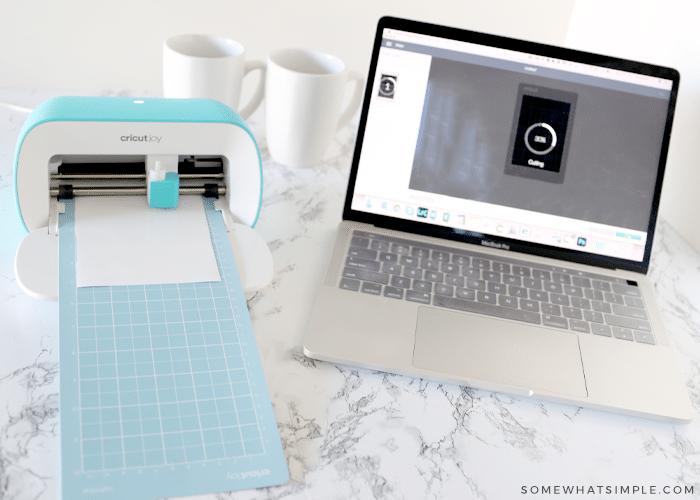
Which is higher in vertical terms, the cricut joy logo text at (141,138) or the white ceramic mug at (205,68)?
the white ceramic mug at (205,68)

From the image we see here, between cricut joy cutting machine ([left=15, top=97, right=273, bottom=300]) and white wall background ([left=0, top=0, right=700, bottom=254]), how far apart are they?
467 millimetres

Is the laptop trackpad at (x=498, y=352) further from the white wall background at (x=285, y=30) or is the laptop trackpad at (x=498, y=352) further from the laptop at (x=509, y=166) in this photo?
the white wall background at (x=285, y=30)

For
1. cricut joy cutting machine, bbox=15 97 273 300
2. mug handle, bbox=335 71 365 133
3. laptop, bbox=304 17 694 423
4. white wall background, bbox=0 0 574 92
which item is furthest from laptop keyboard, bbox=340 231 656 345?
white wall background, bbox=0 0 574 92

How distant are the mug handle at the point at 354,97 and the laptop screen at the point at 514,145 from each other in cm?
16

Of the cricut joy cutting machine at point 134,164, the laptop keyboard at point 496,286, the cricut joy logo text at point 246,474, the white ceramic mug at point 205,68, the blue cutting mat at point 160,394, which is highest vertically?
the white ceramic mug at point 205,68

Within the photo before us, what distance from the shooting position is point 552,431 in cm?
67

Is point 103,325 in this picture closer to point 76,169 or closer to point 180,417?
point 180,417

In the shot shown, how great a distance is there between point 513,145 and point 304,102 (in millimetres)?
310

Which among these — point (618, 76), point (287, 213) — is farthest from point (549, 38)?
point (287, 213)

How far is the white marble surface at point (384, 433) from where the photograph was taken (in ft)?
1.92

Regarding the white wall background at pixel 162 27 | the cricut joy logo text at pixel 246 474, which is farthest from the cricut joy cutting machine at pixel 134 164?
the white wall background at pixel 162 27

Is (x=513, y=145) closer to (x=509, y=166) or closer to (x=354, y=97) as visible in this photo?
(x=509, y=166)

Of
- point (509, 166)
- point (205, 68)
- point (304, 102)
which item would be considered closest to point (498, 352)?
→ point (509, 166)

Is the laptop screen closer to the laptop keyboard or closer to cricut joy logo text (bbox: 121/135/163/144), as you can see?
the laptop keyboard
